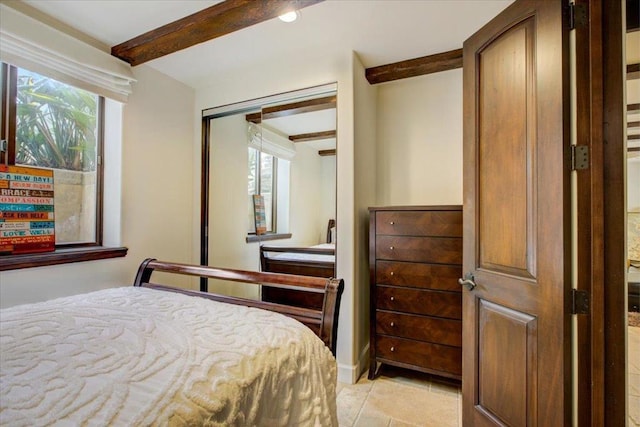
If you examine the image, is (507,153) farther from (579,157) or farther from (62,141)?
(62,141)

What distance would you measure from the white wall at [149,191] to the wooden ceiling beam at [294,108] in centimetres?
72

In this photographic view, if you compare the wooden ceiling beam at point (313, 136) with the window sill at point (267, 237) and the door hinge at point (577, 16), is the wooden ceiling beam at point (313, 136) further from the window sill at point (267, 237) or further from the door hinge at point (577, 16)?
the door hinge at point (577, 16)

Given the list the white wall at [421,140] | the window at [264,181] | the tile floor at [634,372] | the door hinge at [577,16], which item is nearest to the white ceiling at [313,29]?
the white wall at [421,140]

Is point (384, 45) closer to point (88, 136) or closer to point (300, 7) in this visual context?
point (300, 7)

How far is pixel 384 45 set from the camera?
2.16 metres

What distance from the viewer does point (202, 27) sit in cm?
185

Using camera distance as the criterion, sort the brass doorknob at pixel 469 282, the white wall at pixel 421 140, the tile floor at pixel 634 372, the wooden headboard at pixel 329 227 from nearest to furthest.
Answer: the tile floor at pixel 634 372
the brass doorknob at pixel 469 282
the wooden headboard at pixel 329 227
the white wall at pixel 421 140

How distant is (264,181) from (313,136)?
2.25 feet

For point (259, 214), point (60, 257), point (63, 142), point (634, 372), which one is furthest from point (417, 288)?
point (63, 142)

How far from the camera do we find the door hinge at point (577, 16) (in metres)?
1.10

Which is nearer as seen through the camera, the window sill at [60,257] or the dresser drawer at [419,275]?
the window sill at [60,257]

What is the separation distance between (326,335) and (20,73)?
8.01 feet

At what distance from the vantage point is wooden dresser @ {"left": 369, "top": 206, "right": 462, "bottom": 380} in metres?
1.93

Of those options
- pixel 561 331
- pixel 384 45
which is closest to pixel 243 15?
pixel 384 45
